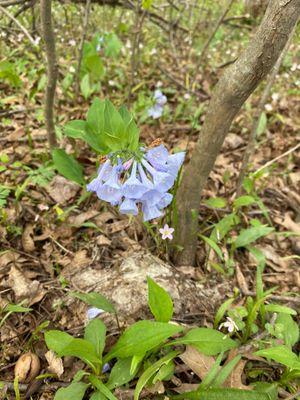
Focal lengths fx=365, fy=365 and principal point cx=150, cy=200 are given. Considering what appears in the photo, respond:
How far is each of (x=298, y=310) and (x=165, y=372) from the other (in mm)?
863

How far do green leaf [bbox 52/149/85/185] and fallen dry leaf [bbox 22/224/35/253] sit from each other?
1.30 feet

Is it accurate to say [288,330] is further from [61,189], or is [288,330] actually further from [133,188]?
[61,189]

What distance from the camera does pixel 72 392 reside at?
146 cm

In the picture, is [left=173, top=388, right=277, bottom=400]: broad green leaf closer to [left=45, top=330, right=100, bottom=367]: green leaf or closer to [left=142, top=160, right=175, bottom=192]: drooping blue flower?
[left=45, top=330, right=100, bottom=367]: green leaf

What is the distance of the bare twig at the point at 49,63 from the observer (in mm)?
1898

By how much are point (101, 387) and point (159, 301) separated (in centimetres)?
40

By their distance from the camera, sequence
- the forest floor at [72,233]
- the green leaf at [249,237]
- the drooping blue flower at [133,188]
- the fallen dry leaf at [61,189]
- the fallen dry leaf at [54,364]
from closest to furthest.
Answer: the drooping blue flower at [133,188] → the fallen dry leaf at [54,364] → the forest floor at [72,233] → the green leaf at [249,237] → the fallen dry leaf at [61,189]

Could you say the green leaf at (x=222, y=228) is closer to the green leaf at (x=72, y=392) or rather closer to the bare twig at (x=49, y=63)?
the green leaf at (x=72, y=392)

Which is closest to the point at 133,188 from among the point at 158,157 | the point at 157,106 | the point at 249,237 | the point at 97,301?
the point at 158,157

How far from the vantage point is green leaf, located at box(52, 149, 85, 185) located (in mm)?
2240

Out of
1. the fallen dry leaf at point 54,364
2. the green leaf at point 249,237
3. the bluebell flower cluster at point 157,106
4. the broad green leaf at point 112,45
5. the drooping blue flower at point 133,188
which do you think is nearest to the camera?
the drooping blue flower at point 133,188

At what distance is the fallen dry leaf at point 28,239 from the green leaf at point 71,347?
0.73 meters

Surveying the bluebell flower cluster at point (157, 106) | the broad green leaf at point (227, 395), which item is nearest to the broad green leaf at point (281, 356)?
the broad green leaf at point (227, 395)

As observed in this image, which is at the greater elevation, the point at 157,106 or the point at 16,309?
the point at 157,106
